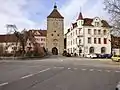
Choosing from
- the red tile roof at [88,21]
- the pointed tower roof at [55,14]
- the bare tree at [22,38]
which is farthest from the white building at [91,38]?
the bare tree at [22,38]

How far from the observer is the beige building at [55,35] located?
12562 cm

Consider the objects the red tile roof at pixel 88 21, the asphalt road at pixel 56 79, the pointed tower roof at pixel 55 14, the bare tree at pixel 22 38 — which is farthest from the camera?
the pointed tower roof at pixel 55 14

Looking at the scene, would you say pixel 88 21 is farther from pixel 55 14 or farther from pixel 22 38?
pixel 22 38

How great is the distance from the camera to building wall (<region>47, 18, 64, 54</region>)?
12562 cm

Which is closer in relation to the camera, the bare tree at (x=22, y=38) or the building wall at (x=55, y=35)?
the bare tree at (x=22, y=38)

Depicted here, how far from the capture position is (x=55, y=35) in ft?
413

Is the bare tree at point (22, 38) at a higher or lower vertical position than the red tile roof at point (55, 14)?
lower

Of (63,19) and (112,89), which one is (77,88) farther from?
(63,19)

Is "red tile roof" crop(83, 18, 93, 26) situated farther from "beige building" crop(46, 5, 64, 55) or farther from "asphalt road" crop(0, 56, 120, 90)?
"asphalt road" crop(0, 56, 120, 90)

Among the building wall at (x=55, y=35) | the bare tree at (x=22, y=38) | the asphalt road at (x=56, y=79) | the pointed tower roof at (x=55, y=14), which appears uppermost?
the pointed tower roof at (x=55, y=14)

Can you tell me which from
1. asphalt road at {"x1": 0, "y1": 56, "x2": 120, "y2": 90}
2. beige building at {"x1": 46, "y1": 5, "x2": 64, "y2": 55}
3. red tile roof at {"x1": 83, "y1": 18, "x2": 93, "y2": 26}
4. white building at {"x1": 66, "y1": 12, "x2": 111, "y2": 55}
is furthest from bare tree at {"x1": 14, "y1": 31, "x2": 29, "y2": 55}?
beige building at {"x1": 46, "y1": 5, "x2": 64, "y2": 55}

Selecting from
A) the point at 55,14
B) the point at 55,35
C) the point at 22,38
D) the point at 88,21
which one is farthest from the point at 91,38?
the point at 22,38

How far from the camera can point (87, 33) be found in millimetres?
102938

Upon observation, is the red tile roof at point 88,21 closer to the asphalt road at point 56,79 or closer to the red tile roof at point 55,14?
the red tile roof at point 55,14
